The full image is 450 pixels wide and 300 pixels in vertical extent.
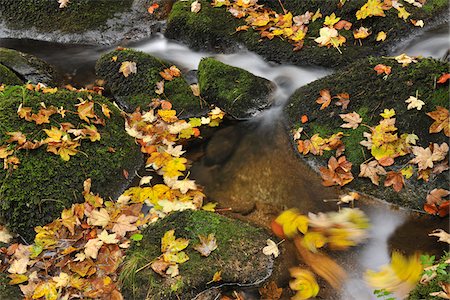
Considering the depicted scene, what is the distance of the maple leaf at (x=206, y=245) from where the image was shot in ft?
13.2

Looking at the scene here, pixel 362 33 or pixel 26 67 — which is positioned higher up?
pixel 362 33

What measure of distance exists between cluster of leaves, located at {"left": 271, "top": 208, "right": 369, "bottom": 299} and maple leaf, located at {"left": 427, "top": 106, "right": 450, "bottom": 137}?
1195 millimetres

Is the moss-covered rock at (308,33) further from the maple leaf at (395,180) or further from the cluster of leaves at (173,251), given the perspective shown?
the cluster of leaves at (173,251)

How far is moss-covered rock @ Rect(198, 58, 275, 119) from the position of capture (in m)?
6.20

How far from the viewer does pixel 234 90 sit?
6.22 meters

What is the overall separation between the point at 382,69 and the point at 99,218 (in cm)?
366

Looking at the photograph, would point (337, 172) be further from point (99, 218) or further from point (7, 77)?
point (7, 77)

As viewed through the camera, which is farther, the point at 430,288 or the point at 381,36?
the point at 381,36

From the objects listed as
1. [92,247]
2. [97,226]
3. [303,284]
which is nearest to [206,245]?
[303,284]

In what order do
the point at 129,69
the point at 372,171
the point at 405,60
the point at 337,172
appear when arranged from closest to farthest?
the point at 372,171, the point at 337,172, the point at 405,60, the point at 129,69

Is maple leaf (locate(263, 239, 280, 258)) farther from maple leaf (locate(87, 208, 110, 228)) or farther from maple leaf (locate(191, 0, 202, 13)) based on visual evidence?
maple leaf (locate(191, 0, 202, 13))

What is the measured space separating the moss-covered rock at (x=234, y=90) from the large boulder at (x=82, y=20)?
3.02m

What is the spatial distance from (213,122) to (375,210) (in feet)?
8.23

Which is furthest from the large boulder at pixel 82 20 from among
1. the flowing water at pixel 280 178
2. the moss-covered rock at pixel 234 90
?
the moss-covered rock at pixel 234 90
